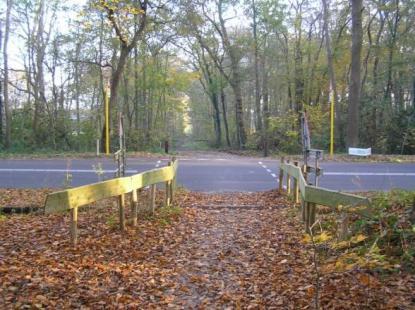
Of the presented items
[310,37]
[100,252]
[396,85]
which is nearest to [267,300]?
[100,252]

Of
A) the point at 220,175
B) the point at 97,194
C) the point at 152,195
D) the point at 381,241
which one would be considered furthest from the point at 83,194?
the point at 220,175

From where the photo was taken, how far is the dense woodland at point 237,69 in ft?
92.7

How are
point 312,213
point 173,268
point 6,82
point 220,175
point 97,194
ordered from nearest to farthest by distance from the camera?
point 173,268, point 97,194, point 312,213, point 220,175, point 6,82

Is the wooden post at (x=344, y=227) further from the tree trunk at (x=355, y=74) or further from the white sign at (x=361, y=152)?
the tree trunk at (x=355, y=74)

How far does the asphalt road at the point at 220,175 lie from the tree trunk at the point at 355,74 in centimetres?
600

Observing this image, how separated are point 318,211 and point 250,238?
6.83 ft

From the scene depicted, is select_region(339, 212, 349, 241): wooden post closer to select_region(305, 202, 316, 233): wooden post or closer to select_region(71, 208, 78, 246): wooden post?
select_region(305, 202, 316, 233): wooden post

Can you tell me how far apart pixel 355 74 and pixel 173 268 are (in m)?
21.7

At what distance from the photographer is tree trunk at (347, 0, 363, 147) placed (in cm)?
2417

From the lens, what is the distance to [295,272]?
583cm

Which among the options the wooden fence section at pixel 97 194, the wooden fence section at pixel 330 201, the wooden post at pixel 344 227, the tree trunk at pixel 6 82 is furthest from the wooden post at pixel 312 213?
the tree trunk at pixel 6 82

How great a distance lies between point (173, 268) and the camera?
6348mm

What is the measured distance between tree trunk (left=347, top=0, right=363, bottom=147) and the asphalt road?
600cm

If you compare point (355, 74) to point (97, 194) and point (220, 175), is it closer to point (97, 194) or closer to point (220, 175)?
point (220, 175)
